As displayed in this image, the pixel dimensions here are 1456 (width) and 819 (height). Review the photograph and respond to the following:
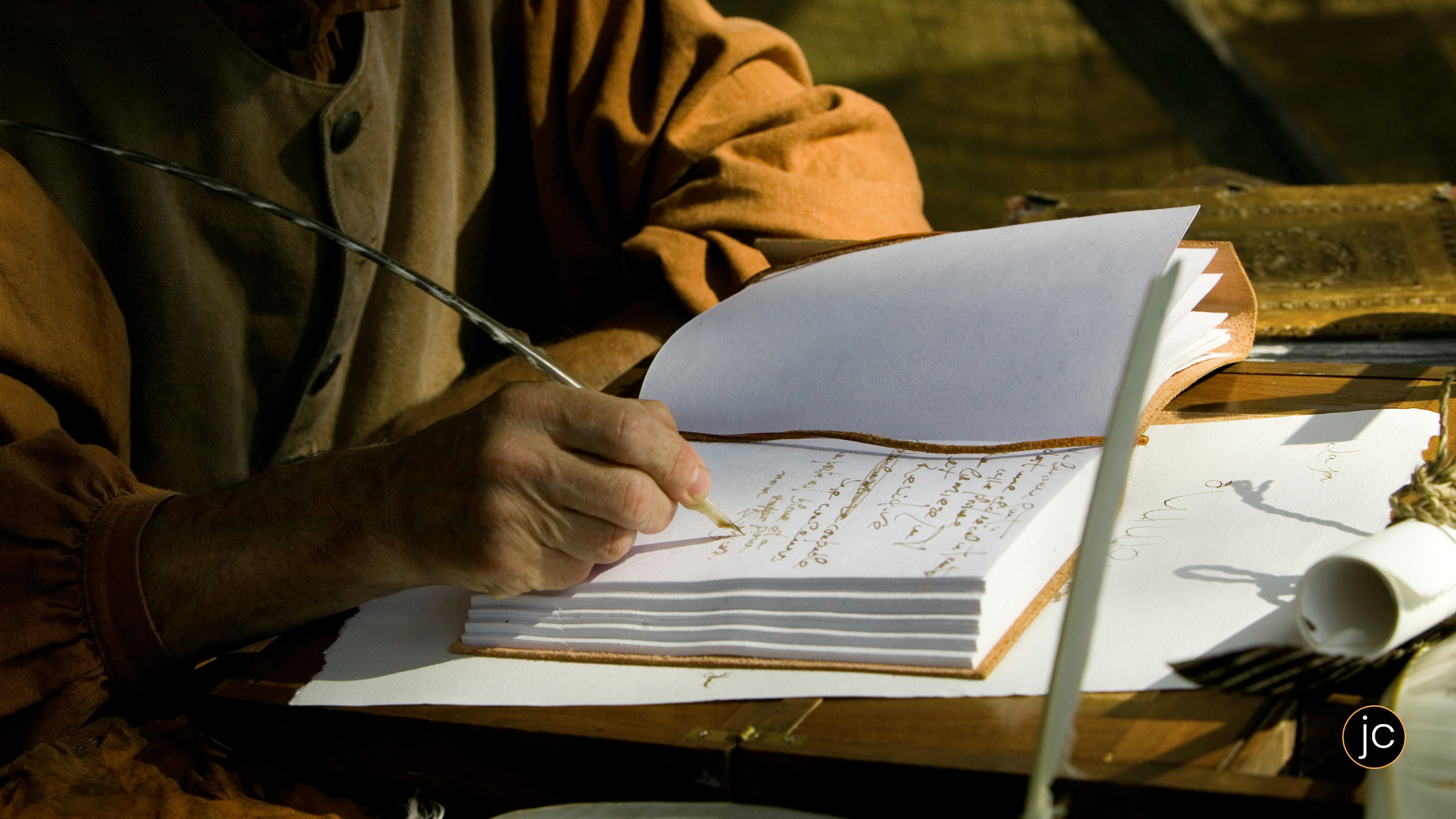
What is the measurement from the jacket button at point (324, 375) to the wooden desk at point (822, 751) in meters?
0.61

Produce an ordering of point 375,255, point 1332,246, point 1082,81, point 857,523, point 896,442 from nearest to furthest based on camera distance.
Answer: point 857,523
point 896,442
point 375,255
point 1332,246
point 1082,81

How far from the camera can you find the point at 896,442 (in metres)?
0.67

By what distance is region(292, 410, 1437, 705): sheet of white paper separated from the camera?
0.46m

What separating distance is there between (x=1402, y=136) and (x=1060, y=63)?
3.09ft

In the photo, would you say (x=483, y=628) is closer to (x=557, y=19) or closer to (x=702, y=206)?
(x=702, y=206)

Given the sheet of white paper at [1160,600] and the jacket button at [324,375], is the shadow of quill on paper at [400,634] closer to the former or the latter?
the sheet of white paper at [1160,600]

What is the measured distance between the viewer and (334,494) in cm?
60

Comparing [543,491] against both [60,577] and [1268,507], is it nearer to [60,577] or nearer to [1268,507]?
[60,577]

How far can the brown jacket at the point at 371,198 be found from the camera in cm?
96

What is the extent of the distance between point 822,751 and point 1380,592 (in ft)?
0.76

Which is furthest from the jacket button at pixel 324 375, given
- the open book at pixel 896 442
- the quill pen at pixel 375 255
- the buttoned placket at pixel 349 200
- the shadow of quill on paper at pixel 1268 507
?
the shadow of quill on paper at pixel 1268 507

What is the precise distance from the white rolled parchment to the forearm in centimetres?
43

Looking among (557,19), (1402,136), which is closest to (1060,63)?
(1402,136)

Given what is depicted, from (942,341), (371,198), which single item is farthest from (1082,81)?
(942,341)
